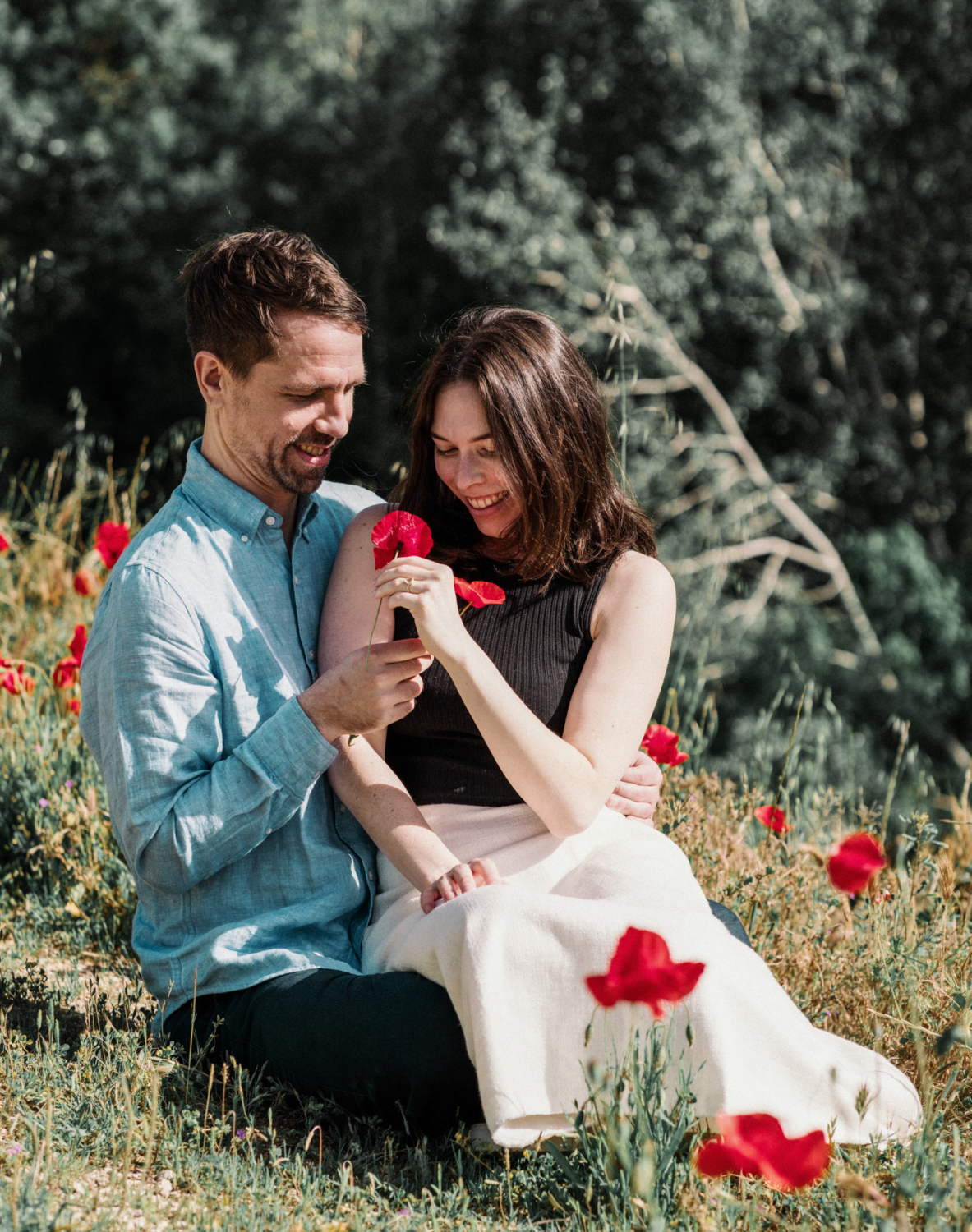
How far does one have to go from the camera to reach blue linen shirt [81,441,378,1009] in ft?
6.40

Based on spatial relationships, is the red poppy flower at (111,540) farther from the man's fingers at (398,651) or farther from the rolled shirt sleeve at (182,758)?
the man's fingers at (398,651)

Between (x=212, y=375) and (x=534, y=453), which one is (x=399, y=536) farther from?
(x=212, y=375)

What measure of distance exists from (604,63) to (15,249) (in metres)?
6.72

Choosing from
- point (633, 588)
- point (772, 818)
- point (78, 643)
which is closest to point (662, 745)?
point (772, 818)

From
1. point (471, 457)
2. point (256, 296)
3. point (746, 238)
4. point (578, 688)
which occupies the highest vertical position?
point (746, 238)

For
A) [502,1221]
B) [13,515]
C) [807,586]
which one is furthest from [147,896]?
[807,586]

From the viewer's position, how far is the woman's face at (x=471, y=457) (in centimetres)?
217

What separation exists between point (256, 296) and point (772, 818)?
1473 mm

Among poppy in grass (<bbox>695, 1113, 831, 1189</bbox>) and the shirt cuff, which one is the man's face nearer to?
the shirt cuff

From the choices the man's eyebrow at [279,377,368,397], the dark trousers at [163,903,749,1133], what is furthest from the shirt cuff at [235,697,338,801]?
the man's eyebrow at [279,377,368,397]

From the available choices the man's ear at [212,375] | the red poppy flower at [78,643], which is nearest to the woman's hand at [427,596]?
the man's ear at [212,375]

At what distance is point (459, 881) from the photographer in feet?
6.38

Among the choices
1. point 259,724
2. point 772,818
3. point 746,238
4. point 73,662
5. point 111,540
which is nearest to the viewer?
point 259,724

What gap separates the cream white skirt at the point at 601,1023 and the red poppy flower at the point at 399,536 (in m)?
0.54
